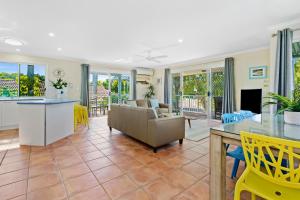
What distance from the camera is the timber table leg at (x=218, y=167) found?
4.22ft

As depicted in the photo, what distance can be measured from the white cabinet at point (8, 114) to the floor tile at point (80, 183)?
13.4 feet

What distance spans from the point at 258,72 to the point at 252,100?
2.98 ft

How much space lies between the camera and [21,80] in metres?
5.22

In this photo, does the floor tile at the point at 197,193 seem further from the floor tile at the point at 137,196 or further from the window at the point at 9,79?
the window at the point at 9,79

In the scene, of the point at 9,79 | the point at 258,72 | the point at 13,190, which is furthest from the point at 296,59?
the point at 9,79

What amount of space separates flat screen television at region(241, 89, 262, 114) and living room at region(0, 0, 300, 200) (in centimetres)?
3

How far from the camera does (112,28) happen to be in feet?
10.5

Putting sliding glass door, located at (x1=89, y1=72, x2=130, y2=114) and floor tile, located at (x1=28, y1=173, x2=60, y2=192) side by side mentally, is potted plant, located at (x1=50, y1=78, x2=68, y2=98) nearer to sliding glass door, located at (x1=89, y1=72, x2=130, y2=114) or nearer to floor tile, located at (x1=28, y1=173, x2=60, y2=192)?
sliding glass door, located at (x1=89, y1=72, x2=130, y2=114)

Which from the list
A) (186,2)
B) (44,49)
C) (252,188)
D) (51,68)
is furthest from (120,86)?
(252,188)

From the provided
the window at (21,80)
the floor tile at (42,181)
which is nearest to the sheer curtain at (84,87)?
the window at (21,80)

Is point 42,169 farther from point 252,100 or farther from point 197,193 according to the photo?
point 252,100

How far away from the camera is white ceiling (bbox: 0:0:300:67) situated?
2.34 metres

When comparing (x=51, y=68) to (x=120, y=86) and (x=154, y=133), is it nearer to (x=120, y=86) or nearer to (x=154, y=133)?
(x=120, y=86)

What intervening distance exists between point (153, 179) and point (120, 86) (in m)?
6.15
